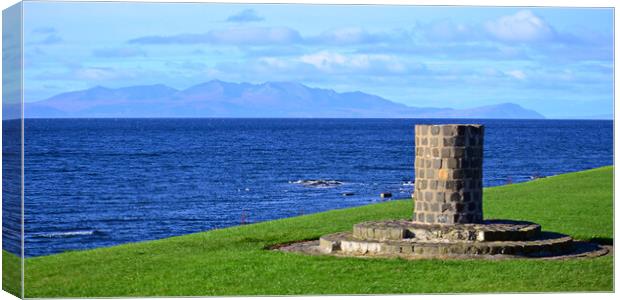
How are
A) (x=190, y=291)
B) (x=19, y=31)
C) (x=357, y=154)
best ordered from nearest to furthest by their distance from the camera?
(x=19, y=31) → (x=190, y=291) → (x=357, y=154)

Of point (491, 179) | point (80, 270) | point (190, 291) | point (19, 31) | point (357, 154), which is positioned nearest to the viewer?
point (19, 31)

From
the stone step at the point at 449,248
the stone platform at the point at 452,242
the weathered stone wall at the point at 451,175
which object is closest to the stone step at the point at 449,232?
the stone platform at the point at 452,242

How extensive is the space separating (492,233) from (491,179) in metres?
51.1

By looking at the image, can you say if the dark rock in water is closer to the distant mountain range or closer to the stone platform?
the distant mountain range

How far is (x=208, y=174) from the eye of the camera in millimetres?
92312

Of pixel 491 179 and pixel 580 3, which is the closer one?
pixel 580 3

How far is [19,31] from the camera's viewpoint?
65.9 feet

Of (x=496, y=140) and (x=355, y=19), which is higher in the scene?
(x=355, y=19)

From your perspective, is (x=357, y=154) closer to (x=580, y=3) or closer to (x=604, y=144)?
(x=604, y=144)

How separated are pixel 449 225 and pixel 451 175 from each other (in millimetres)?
953

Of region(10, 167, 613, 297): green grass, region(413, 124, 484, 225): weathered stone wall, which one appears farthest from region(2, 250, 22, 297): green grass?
region(413, 124, 484, 225): weathered stone wall

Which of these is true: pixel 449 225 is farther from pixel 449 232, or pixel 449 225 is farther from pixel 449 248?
pixel 449 248

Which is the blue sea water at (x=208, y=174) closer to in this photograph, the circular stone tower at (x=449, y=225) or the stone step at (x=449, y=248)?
the stone step at (x=449, y=248)

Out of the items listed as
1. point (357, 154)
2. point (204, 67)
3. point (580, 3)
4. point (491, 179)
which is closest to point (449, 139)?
point (580, 3)
